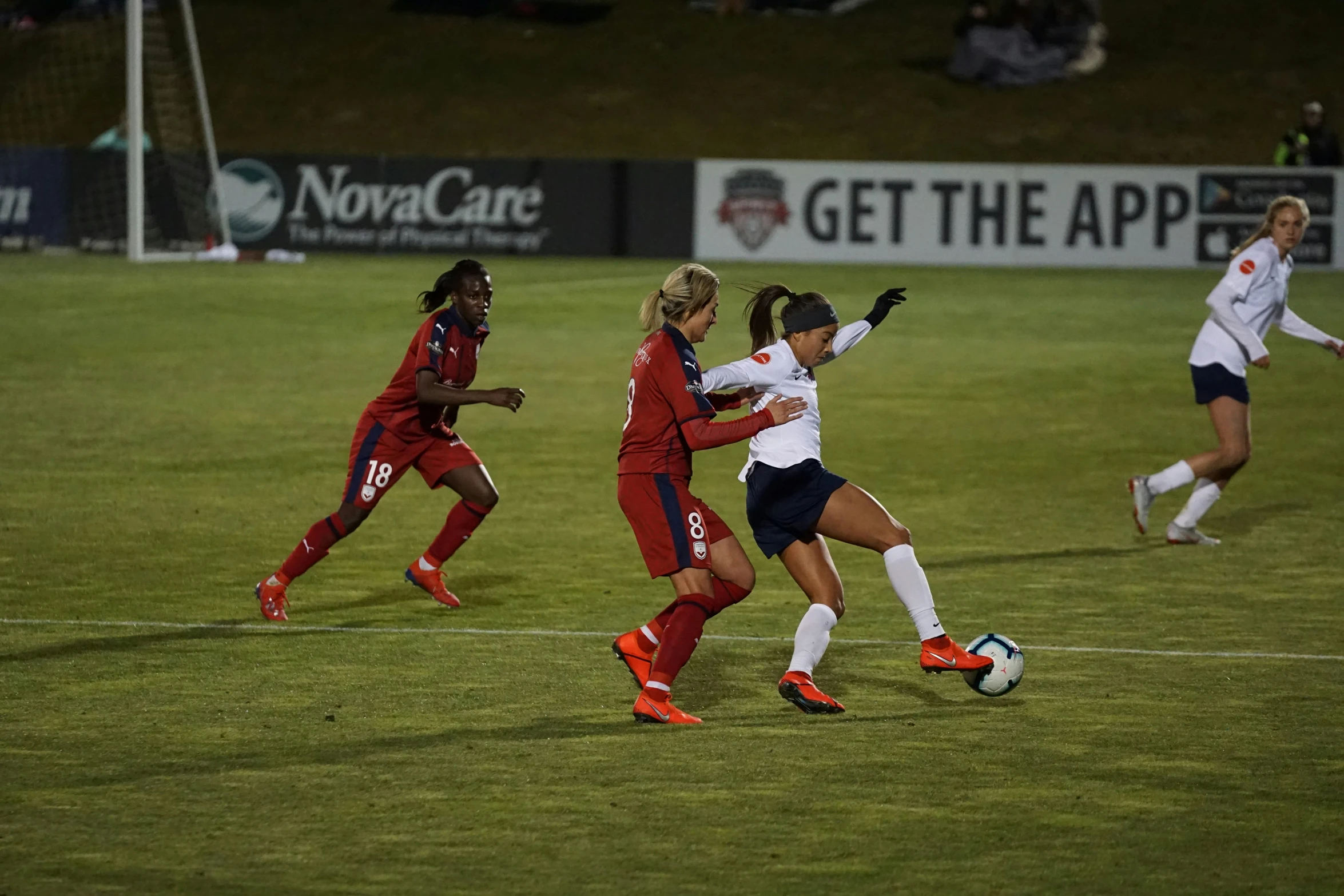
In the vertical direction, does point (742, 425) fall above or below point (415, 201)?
above

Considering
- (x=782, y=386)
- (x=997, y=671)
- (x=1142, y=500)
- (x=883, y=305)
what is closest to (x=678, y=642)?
(x=782, y=386)

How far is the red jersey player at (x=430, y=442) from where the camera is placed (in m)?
8.30

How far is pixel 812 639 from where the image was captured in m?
6.84

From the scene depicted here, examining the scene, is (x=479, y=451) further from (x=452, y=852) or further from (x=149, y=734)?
(x=452, y=852)

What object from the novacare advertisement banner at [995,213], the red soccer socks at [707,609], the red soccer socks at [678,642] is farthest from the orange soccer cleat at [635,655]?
the novacare advertisement banner at [995,213]

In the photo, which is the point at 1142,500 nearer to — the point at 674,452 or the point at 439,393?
the point at 439,393

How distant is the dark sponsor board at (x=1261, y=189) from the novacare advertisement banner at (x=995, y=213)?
18 mm

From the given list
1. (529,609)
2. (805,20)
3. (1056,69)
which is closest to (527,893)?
(529,609)

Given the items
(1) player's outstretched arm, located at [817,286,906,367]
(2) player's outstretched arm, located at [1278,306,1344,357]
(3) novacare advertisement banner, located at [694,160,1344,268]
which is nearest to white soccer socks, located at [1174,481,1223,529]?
(2) player's outstretched arm, located at [1278,306,1344,357]

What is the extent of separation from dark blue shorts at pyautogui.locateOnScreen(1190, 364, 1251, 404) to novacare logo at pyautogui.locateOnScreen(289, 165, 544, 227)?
23846mm

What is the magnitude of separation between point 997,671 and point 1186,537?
4.09 meters

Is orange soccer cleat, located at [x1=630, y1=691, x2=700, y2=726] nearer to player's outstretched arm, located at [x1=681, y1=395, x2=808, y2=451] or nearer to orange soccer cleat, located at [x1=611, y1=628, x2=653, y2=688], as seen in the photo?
orange soccer cleat, located at [x1=611, y1=628, x2=653, y2=688]

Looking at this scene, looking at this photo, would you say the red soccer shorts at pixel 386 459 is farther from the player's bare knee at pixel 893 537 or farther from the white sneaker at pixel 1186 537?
the white sneaker at pixel 1186 537

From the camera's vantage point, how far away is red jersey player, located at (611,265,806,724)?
21.6 ft
